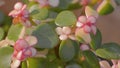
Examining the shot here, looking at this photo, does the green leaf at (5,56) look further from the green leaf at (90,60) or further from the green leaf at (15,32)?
the green leaf at (90,60)

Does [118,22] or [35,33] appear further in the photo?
[118,22]

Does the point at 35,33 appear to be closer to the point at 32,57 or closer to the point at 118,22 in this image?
the point at 32,57

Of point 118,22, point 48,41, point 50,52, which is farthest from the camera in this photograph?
point 118,22

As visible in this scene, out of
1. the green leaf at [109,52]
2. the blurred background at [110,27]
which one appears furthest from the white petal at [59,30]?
the blurred background at [110,27]

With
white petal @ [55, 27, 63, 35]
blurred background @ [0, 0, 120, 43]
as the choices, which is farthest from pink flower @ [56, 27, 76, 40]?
blurred background @ [0, 0, 120, 43]

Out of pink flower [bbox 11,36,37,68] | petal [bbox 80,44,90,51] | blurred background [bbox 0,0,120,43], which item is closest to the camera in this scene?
pink flower [bbox 11,36,37,68]

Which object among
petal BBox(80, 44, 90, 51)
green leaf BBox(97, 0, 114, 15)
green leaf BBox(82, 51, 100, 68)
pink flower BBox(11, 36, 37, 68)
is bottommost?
green leaf BBox(82, 51, 100, 68)

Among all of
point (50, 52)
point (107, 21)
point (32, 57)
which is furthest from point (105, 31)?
point (32, 57)

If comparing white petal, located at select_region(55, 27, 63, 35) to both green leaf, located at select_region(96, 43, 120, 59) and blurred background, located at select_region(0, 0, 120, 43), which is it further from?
blurred background, located at select_region(0, 0, 120, 43)
